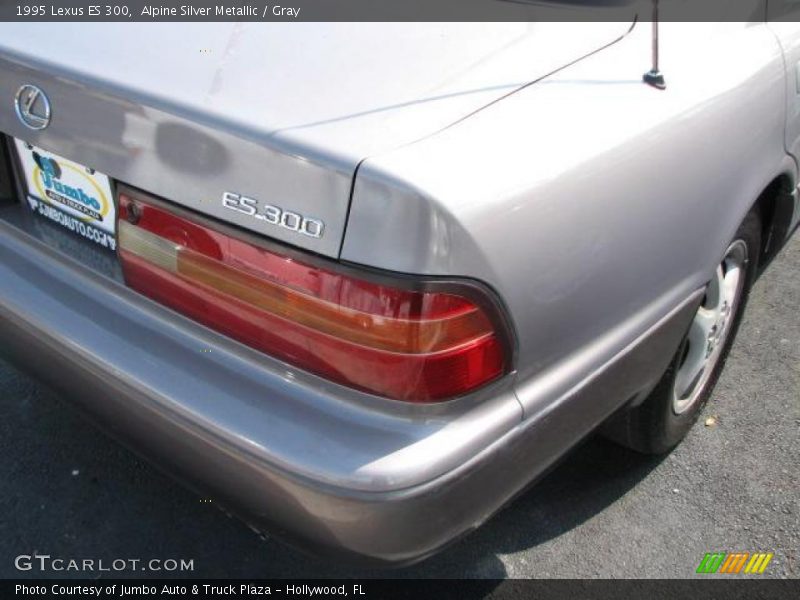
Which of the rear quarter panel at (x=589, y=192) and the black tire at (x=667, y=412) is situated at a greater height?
the rear quarter panel at (x=589, y=192)

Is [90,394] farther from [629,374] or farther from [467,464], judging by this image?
[629,374]

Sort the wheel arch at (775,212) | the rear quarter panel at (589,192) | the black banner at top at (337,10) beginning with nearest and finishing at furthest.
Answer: the rear quarter panel at (589,192)
the black banner at top at (337,10)
the wheel arch at (775,212)

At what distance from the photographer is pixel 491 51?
5.82 ft

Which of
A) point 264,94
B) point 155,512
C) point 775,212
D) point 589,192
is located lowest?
point 155,512

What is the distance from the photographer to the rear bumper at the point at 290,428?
150cm

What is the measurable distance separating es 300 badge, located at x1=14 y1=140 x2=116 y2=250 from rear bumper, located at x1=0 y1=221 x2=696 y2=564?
11 centimetres

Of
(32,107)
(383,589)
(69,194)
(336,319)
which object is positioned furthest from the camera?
(383,589)

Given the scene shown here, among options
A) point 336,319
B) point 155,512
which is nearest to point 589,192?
point 336,319

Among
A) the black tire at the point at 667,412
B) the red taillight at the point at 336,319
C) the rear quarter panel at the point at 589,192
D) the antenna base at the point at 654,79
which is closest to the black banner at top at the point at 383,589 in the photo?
the black tire at the point at 667,412

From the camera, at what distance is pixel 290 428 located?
1.53 m

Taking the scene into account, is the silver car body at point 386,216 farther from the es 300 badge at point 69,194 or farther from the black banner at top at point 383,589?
the black banner at top at point 383,589

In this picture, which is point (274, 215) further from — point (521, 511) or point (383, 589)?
point (521, 511)

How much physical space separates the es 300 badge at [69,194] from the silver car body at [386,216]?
0.20 ft

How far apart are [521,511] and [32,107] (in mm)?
1652
